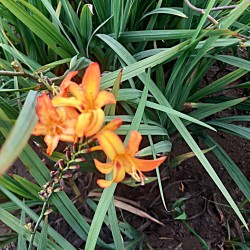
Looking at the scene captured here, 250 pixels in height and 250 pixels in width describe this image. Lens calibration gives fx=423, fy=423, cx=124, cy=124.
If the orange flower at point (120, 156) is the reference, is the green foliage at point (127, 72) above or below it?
below

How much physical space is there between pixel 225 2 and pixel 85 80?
0.75m

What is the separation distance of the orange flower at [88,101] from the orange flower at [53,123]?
17 millimetres

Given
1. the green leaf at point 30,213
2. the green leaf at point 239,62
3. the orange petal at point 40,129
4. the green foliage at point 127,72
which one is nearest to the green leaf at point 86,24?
the green foliage at point 127,72

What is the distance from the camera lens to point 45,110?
0.58 metres

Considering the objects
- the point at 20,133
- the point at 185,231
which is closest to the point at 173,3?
the point at 185,231

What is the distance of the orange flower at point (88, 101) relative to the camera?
57cm

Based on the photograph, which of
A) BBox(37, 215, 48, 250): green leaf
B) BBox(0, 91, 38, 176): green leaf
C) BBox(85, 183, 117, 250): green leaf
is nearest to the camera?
BBox(0, 91, 38, 176): green leaf

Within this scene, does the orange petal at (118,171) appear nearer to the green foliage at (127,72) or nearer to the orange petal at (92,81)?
the orange petal at (92,81)

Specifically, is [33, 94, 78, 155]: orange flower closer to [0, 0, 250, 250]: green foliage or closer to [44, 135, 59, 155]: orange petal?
[44, 135, 59, 155]: orange petal

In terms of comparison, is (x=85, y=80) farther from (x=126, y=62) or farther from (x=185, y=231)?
(x=185, y=231)

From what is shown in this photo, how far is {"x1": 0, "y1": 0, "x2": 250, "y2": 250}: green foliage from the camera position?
101 centimetres

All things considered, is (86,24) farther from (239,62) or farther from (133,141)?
(133,141)

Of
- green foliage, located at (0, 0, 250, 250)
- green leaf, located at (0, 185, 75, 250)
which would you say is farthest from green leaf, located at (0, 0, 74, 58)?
green leaf, located at (0, 185, 75, 250)

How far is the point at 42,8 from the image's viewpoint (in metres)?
1.29
